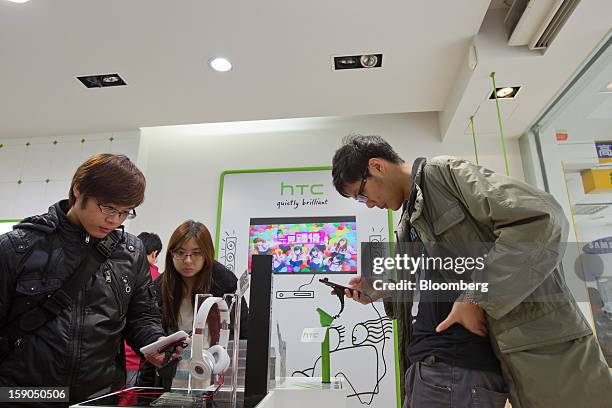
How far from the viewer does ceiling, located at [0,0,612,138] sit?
2.12 metres

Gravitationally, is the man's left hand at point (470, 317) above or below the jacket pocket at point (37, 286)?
below

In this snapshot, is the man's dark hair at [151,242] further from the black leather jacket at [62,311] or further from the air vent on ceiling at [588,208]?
the air vent on ceiling at [588,208]

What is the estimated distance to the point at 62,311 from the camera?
3.70 feet

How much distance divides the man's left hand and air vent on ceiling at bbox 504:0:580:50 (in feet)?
5.66

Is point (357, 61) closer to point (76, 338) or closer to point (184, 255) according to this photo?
point (184, 255)

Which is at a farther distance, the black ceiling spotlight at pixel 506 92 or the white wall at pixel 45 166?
the white wall at pixel 45 166

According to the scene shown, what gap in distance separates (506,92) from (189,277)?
231 centimetres

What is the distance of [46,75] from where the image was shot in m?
2.71

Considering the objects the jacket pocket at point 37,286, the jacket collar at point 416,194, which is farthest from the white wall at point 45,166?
the jacket collar at point 416,194

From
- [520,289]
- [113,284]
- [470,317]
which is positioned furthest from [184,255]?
[520,289]

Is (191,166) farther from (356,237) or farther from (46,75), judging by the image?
(356,237)

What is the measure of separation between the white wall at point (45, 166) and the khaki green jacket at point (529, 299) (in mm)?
3152

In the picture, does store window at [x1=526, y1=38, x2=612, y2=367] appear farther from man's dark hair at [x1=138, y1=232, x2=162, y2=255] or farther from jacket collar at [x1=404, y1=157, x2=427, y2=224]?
man's dark hair at [x1=138, y1=232, x2=162, y2=255]

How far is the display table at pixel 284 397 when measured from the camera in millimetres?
965
